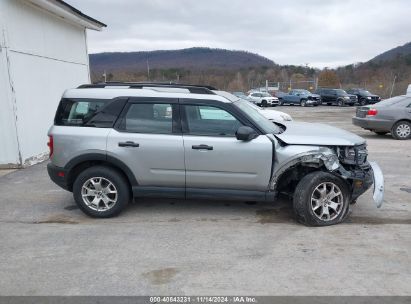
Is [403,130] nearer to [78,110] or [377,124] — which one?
[377,124]

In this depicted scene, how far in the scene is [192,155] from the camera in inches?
199

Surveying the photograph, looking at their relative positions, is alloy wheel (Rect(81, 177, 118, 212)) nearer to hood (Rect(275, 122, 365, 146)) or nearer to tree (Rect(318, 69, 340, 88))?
hood (Rect(275, 122, 365, 146))

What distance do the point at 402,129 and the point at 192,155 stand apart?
9.66 metres

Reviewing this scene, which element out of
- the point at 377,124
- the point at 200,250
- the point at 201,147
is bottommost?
the point at 200,250

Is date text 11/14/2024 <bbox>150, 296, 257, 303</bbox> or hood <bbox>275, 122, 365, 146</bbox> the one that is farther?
hood <bbox>275, 122, 365, 146</bbox>

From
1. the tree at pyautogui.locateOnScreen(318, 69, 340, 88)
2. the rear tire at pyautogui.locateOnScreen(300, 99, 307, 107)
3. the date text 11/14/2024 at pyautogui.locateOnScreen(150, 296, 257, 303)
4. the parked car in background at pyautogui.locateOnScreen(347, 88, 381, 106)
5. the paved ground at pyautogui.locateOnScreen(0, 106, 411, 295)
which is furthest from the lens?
the tree at pyautogui.locateOnScreen(318, 69, 340, 88)

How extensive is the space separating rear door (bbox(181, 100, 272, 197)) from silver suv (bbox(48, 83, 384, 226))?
0.01 meters

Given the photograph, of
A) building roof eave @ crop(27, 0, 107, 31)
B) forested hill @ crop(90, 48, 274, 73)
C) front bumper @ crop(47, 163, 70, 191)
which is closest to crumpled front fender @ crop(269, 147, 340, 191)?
front bumper @ crop(47, 163, 70, 191)

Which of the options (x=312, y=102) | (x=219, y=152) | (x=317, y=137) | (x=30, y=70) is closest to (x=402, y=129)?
(x=317, y=137)

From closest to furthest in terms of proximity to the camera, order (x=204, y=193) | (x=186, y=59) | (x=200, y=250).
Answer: (x=200, y=250)
(x=204, y=193)
(x=186, y=59)

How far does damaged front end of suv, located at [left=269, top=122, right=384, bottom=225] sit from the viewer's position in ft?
16.2

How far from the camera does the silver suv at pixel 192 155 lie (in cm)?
496

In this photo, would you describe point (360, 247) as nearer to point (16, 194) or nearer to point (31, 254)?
point (31, 254)

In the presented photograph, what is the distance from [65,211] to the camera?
5.68m
